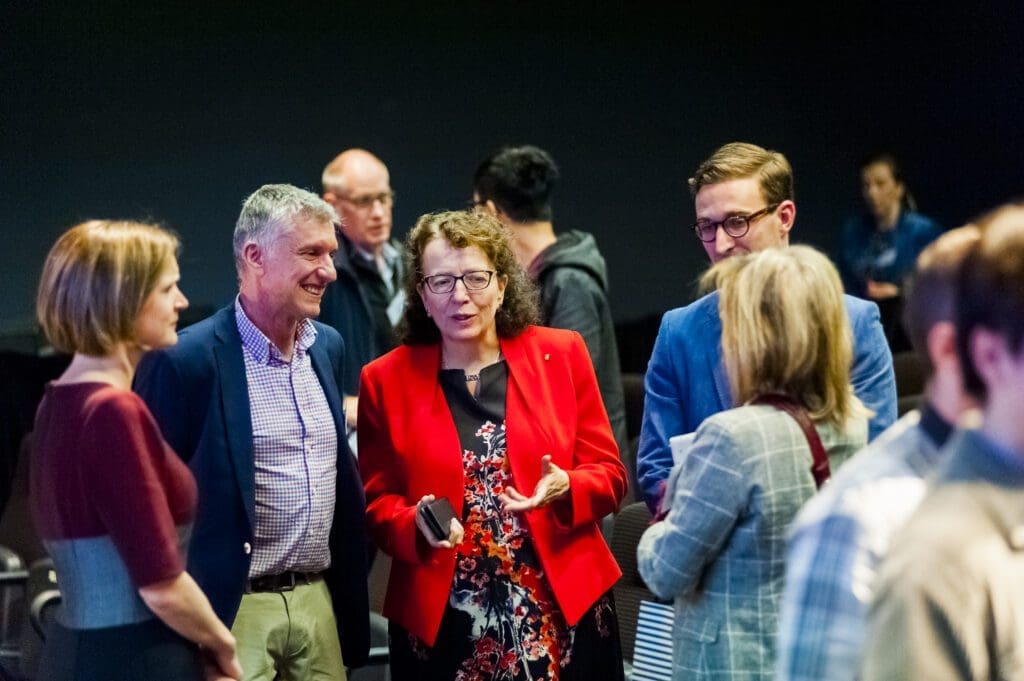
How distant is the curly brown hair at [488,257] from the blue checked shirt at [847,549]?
1.46 meters

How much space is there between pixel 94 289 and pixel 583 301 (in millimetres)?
1973

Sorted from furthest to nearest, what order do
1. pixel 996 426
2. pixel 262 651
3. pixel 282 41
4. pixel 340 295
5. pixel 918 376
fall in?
pixel 282 41 < pixel 918 376 < pixel 340 295 < pixel 262 651 < pixel 996 426

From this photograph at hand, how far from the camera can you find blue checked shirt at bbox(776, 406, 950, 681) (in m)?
1.52

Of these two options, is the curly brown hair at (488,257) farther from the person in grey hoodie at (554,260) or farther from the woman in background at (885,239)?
the woman in background at (885,239)

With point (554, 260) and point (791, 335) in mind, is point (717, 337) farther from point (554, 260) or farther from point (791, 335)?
point (554, 260)

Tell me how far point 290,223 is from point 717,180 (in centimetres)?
86

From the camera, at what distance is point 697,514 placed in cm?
215

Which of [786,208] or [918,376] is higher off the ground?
[786,208]

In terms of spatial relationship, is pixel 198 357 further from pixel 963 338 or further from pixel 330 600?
pixel 963 338

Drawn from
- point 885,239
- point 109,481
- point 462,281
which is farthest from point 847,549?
point 885,239

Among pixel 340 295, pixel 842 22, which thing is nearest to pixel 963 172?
pixel 842 22

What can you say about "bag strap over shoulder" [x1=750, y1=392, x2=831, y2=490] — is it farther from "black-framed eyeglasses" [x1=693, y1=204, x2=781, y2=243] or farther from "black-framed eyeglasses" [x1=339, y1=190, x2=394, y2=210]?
"black-framed eyeglasses" [x1=339, y1=190, x2=394, y2=210]

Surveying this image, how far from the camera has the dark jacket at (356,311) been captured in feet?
14.1

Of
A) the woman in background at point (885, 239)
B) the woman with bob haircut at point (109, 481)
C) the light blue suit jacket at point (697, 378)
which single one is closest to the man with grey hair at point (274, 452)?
the woman with bob haircut at point (109, 481)
